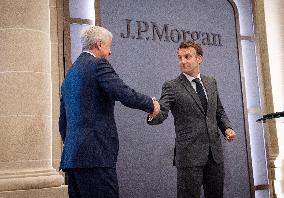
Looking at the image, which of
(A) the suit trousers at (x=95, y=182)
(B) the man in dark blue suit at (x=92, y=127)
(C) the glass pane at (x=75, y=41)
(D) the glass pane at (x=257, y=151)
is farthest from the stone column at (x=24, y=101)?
(D) the glass pane at (x=257, y=151)

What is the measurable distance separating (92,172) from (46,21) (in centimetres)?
211

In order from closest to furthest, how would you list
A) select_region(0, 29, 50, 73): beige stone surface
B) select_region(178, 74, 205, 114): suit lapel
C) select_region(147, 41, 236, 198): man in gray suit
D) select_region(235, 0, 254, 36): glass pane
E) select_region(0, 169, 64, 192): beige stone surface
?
select_region(147, 41, 236, 198): man in gray suit, select_region(178, 74, 205, 114): suit lapel, select_region(0, 169, 64, 192): beige stone surface, select_region(0, 29, 50, 73): beige stone surface, select_region(235, 0, 254, 36): glass pane

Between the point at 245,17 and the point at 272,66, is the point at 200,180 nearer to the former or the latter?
the point at 272,66

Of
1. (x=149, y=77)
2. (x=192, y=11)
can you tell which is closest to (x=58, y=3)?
(x=149, y=77)

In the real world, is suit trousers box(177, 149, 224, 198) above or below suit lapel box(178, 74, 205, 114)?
below

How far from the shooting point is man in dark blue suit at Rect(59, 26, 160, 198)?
8.48 ft

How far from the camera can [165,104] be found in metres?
3.03

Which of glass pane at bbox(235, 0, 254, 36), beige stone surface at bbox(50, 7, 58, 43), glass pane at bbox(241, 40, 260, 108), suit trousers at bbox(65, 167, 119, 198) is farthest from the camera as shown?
glass pane at bbox(235, 0, 254, 36)

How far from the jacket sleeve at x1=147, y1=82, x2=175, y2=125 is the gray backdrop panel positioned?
6.03 feet

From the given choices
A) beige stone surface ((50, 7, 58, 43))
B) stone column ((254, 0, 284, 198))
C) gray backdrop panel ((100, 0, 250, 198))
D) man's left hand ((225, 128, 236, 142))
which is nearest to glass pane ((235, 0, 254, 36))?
stone column ((254, 0, 284, 198))

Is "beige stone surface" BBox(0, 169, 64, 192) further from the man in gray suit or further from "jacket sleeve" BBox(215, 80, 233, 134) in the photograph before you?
"jacket sleeve" BBox(215, 80, 233, 134)

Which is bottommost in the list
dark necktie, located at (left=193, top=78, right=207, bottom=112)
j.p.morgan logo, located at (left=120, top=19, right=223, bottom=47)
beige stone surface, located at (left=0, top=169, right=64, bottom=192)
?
beige stone surface, located at (left=0, top=169, right=64, bottom=192)

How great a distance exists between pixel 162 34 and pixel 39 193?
8.98 feet

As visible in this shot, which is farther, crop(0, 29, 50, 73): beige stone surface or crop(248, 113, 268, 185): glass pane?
crop(248, 113, 268, 185): glass pane
